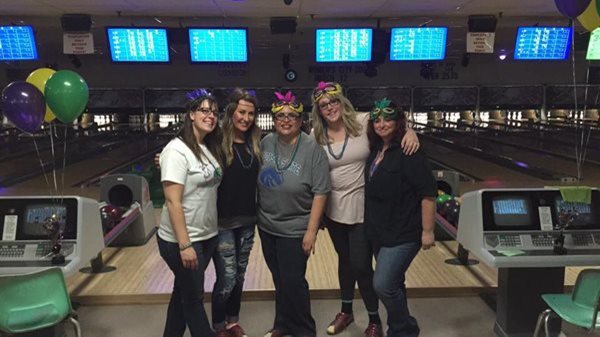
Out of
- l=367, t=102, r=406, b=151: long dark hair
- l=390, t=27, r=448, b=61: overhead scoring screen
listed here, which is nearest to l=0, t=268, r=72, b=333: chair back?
l=367, t=102, r=406, b=151: long dark hair

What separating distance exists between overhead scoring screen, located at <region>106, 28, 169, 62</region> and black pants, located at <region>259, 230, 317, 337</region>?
4.83 meters

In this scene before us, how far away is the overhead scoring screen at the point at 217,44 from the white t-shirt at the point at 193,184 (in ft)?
15.4

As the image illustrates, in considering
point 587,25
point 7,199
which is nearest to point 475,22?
point 587,25

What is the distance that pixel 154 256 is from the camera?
3.80 meters

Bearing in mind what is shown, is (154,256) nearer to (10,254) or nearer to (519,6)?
(10,254)

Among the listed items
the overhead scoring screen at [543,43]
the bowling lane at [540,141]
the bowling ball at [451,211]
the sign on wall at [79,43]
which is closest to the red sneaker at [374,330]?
the bowling ball at [451,211]

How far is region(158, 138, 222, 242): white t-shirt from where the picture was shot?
205 centimetres

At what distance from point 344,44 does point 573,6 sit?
4362mm

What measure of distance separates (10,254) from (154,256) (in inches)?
57.2

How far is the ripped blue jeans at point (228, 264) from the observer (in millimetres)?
2311

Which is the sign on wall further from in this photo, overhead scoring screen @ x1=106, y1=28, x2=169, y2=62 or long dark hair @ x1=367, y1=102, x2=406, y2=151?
long dark hair @ x1=367, y1=102, x2=406, y2=151

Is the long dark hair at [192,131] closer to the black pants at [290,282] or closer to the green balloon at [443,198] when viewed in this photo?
the black pants at [290,282]

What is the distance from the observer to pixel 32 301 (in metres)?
1.99

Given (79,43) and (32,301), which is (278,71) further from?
(32,301)
